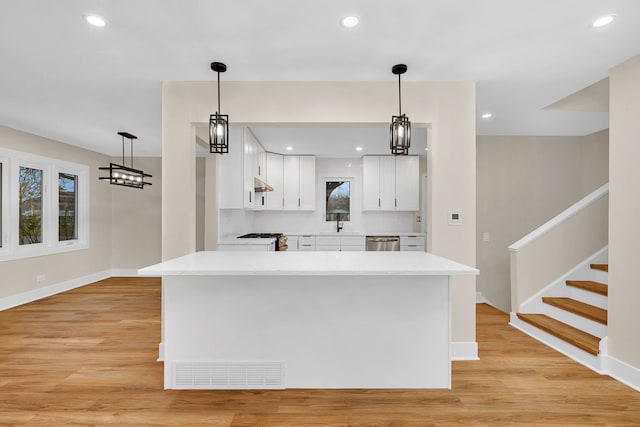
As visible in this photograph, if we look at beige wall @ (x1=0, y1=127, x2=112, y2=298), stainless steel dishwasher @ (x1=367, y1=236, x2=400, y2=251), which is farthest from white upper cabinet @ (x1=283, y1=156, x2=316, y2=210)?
beige wall @ (x1=0, y1=127, x2=112, y2=298)

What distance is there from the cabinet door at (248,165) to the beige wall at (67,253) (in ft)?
10.1

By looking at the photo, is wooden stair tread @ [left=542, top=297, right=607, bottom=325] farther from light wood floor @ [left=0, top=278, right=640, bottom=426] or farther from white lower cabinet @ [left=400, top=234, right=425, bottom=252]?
white lower cabinet @ [left=400, top=234, right=425, bottom=252]

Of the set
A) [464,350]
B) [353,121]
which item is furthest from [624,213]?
[353,121]

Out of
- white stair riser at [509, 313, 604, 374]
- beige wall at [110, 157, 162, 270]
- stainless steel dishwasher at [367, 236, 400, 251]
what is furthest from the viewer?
beige wall at [110, 157, 162, 270]

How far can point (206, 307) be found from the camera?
2240 mm

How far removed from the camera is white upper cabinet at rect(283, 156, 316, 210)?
6004mm

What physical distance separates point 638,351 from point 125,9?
4.06m

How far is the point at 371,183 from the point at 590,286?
11.4 ft

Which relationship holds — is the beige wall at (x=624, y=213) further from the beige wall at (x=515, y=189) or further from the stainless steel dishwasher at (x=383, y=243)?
the stainless steel dishwasher at (x=383, y=243)

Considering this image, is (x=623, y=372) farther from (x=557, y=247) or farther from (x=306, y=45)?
(x=306, y=45)

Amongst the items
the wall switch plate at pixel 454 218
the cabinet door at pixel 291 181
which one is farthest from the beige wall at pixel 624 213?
the cabinet door at pixel 291 181

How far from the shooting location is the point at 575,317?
3121 mm

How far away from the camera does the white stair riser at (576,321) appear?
2851mm

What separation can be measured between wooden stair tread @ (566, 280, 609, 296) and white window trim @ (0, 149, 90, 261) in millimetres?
6855
